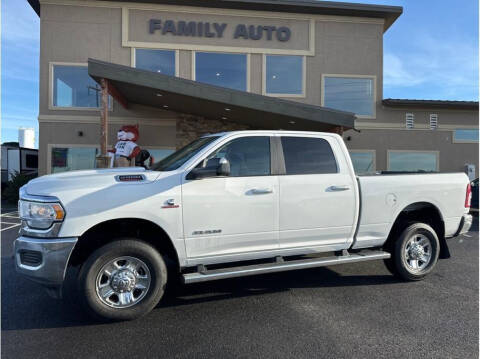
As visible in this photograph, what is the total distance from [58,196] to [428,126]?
16933mm

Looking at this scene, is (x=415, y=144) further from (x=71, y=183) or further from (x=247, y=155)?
(x=71, y=183)

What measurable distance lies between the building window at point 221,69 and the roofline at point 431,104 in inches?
263

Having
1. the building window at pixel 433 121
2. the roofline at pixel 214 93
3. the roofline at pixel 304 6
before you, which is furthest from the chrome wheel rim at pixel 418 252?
the building window at pixel 433 121

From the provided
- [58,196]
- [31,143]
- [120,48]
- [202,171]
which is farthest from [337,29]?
[31,143]

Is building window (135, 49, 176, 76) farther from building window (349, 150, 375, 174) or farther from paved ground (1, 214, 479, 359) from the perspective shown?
paved ground (1, 214, 479, 359)

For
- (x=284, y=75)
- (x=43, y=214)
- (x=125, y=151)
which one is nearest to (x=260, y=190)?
(x=43, y=214)

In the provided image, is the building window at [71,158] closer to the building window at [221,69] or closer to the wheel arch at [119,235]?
the building window at [221,69]

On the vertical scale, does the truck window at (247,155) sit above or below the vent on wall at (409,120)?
below

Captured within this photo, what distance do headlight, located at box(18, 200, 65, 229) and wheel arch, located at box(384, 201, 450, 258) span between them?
4.32 metres

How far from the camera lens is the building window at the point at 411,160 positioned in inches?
631

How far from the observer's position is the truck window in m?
4.07

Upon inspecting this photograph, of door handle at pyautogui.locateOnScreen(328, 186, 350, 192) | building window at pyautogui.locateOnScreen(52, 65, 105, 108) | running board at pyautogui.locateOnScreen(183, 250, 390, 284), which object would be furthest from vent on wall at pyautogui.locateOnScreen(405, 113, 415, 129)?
building window at pyautogui.locateOnScreen(52, 65, 105, 108)

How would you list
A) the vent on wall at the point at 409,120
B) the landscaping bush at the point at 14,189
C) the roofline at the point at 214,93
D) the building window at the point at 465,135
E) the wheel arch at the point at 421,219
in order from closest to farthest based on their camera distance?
1. the wheel arch at the point at 421,219
2. the roofline at the point at 214,93
3. the landscaping bush at the point at 14,189
4. the vent on wall at the point at 409,120
5. the building window at the point at 465,135

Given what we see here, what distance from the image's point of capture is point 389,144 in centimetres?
1591
